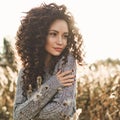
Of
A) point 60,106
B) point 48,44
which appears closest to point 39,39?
point 48,44

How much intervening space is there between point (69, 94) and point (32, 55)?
490 millimetres

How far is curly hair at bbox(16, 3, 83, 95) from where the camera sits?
11.7 feet

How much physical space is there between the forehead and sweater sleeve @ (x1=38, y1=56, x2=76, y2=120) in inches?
15.6

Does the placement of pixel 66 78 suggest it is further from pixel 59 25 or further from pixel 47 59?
pixel 59 25

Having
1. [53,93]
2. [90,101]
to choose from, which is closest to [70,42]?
[53,93]

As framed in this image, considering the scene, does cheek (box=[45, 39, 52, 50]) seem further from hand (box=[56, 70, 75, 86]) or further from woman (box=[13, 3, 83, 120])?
hand (box=[56, 70, 75, 86])

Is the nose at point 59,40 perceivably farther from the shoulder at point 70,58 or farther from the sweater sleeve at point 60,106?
the sweater sleeve at point 60,106

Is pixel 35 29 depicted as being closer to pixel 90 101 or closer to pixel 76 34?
pixel 76 34

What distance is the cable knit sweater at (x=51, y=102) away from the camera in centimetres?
329

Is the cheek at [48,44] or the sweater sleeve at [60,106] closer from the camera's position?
the sweater sleeve at [60,106]

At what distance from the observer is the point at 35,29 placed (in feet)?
12.1

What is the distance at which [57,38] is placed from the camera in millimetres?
3428

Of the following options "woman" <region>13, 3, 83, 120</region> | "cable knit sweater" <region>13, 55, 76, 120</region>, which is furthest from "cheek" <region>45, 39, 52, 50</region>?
"cable knit sweater" <region>13, 55, 76, 120</region>

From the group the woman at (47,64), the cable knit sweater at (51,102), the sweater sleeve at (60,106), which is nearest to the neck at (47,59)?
the woman at (47,64)
